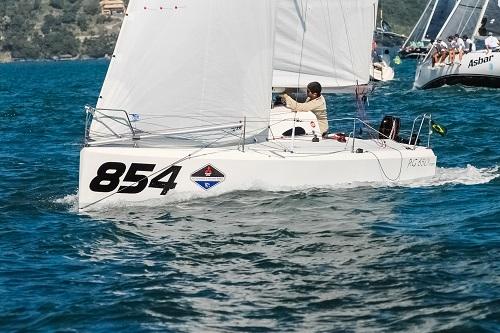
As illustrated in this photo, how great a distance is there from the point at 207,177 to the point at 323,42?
4657mm

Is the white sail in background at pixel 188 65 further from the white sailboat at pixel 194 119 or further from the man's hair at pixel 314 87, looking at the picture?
the man's hair at pixel 314 87

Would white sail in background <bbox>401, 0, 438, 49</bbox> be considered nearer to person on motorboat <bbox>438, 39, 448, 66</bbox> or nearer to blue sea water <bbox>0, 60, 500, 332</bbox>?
person on motorboat <bbox>438, 39, 448, 66</bbox>

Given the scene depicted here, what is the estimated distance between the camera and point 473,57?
3878 cm

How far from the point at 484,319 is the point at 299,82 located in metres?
9.54

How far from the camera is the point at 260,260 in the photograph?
12.0 metres

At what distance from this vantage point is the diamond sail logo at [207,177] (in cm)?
1512

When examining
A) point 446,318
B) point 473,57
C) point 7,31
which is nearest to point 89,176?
point 446,318

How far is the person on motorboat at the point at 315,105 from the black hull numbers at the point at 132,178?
3294mm

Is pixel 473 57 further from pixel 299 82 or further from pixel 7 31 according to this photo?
pixel 7 31

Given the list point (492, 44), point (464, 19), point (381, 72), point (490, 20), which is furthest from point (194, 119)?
point (381, 72)

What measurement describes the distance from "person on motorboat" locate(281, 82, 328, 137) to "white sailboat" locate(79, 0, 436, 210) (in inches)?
51.5

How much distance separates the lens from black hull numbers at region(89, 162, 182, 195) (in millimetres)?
14711

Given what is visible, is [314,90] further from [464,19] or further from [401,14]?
[401,14]

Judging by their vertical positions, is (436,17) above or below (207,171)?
above
